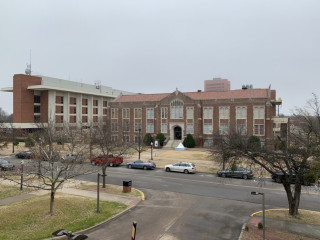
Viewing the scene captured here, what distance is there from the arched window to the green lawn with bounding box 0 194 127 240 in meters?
38.6

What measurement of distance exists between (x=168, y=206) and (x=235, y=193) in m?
6.68

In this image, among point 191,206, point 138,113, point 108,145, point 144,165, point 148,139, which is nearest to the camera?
point 191,206

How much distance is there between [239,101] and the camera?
49.3 meters

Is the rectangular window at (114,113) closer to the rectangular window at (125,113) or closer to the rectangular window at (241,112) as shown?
the rectangular window at (125,113)

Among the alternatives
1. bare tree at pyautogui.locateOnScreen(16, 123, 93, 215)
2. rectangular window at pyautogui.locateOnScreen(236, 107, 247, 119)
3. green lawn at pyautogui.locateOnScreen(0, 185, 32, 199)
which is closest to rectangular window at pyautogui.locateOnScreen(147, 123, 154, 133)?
rectangular window at pyautogui.locateOnScreen(236, 107, 247, 119)

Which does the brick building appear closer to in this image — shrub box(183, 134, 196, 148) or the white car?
shrub box(183, 134, 196, 148)

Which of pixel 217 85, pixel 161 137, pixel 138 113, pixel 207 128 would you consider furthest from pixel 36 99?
pixel 217 85

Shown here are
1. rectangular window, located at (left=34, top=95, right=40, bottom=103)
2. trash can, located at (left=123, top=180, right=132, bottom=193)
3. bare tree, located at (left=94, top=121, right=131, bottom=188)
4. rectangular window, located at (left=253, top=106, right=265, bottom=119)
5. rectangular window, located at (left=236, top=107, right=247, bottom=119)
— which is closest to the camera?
trash can, located at (left=123, top=180, right=132, bottom=193)

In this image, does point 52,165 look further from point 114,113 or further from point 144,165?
point 114,113

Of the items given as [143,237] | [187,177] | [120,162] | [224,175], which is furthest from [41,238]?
[120,162]

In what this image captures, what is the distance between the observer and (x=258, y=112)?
4788cm

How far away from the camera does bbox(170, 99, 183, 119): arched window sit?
54781 mm

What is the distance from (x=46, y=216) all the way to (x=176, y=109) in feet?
140

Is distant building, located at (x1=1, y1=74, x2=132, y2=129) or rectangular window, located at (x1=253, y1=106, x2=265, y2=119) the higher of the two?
distant building, located at (x1=1, y1=74, x2=132, y2=129)
